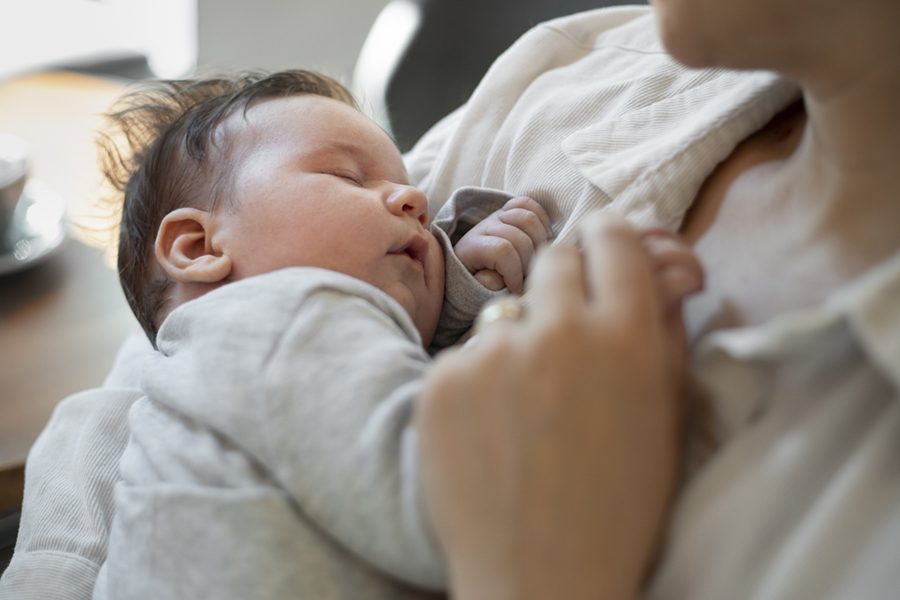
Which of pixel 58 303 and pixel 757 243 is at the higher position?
pixel 757 243

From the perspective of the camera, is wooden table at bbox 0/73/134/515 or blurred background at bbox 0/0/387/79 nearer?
wooden table at bbox 0/73/134/515

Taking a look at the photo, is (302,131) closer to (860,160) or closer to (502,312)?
(502,312)

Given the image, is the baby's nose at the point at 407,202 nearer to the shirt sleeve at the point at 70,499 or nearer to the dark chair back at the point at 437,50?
the shirt sleeve at the point at 70,499

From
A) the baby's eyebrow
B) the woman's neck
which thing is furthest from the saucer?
the woman's neck

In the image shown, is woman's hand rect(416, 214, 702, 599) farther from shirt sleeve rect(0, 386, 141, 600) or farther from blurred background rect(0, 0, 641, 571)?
blurred background rect(0, 0, 641, 571)

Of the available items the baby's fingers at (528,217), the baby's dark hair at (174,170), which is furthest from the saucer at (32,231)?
the baby's fingers at (528,217)

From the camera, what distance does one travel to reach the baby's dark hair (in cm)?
94

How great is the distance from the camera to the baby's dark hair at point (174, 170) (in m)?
0.94

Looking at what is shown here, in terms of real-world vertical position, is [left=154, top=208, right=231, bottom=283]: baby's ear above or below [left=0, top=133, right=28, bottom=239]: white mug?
above

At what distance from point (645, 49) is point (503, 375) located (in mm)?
568

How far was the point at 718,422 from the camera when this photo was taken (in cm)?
58

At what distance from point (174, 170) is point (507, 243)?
37 cm

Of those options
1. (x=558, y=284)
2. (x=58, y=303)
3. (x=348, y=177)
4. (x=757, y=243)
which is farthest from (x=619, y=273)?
(x=58, y=303)

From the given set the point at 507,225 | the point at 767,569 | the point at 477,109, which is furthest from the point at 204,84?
the point at 767,569
